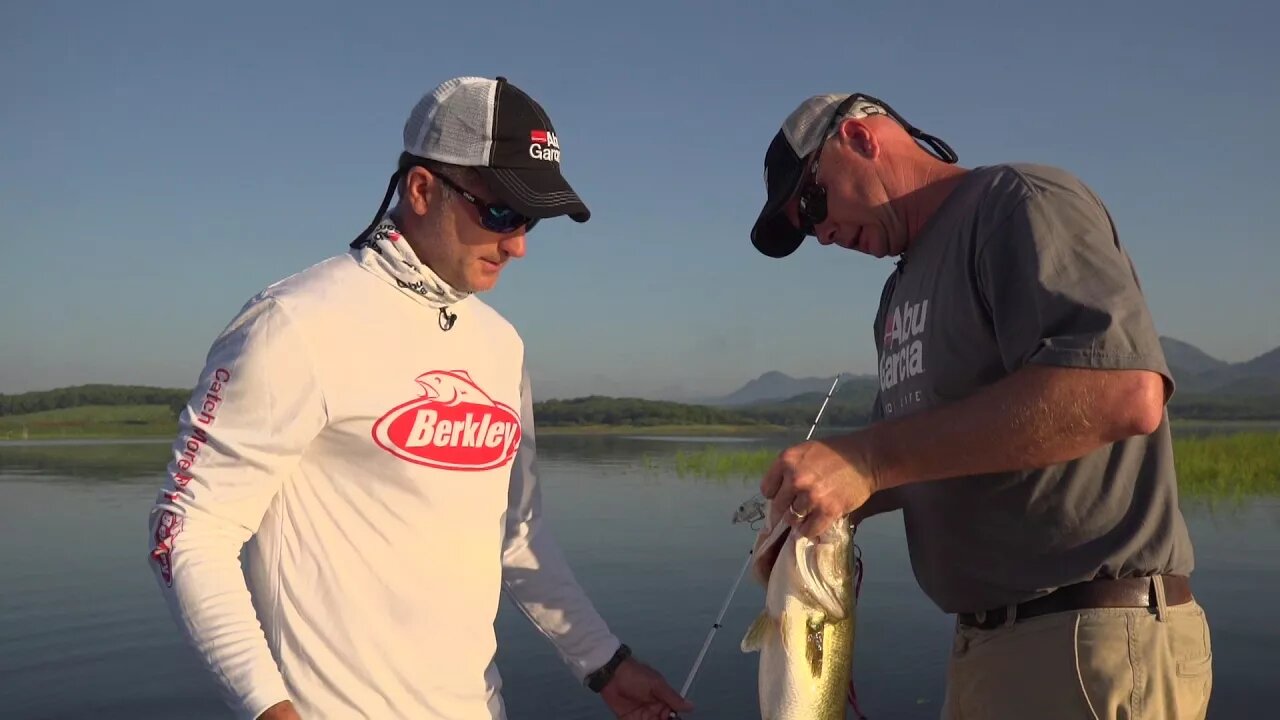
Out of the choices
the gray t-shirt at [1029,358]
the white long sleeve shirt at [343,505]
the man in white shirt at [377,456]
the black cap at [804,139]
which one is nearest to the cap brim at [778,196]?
the black cap at [804,139]

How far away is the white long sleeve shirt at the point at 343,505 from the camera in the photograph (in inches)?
98.7

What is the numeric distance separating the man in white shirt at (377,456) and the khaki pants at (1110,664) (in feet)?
5.35

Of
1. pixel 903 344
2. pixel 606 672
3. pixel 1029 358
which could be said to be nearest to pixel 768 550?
pixel 903 344

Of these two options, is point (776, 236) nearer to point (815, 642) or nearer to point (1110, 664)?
point (815, 642)

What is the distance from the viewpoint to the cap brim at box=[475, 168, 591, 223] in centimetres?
302

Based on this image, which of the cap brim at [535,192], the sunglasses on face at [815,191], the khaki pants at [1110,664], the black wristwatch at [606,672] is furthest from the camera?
the black wristwatch at [606,672]

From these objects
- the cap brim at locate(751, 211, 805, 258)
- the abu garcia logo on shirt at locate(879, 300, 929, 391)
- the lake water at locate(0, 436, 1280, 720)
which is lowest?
the lake water at locate(0, 436, 1280, 720)

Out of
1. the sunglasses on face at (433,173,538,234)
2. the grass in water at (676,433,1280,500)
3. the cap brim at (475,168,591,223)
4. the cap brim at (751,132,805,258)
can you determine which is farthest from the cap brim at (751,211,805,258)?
the grass in water at (676,433,1280,500)

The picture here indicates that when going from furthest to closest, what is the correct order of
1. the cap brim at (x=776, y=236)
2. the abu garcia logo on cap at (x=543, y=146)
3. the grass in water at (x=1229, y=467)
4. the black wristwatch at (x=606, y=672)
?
the grass in water at (x=1229, y=467), the cap brim at (x=776, y=236), the black wristwatch at (x=606, y=672), the abu garcia logo on cap at (x=543, y=146)

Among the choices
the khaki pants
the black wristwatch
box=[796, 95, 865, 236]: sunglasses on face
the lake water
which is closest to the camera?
the khaki pants

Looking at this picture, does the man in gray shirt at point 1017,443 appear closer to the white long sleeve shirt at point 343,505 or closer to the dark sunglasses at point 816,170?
the dark sunglasses at point 816,170

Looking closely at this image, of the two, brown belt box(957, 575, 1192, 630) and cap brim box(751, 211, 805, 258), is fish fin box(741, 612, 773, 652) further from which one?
cap brim box(751, 211, 805, 258)

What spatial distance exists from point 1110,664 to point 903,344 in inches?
45.4

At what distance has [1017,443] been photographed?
2.50 metres
